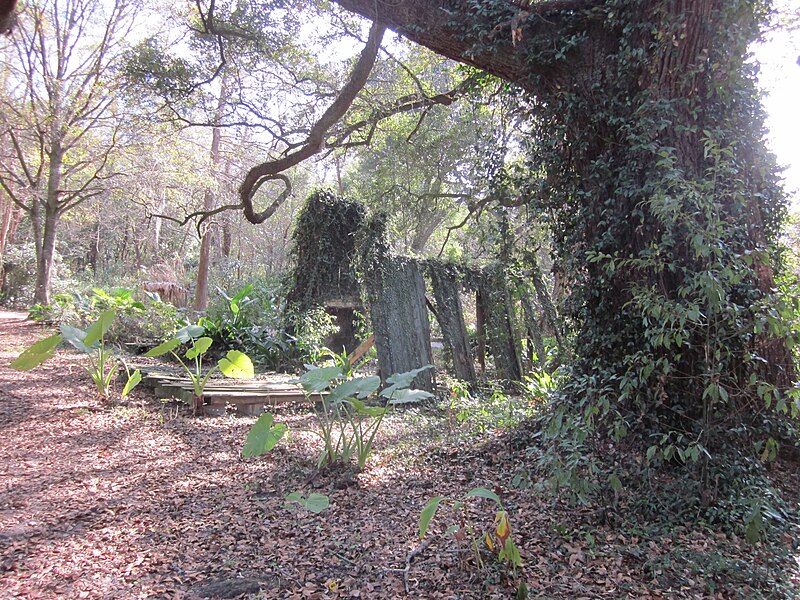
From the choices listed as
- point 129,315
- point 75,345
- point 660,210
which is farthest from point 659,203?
point 129,315

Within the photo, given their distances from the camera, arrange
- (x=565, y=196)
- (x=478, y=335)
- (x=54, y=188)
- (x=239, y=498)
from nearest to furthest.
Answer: (x=239, y=498)
(x=565, y=196)
(x=478, y=335)
(x=54, y=188)

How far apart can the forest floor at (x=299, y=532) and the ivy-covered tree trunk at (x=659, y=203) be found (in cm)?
65

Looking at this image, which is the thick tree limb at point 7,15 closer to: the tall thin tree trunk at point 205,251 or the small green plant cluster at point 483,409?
the small green plant cluster at point 483,409

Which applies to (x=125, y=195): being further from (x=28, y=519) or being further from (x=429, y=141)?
(x=28, y=519)

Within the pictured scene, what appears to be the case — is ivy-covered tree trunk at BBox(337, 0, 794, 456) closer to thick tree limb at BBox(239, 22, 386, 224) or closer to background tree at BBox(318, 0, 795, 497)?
background tree at BBox(318, 0, 795, 497)

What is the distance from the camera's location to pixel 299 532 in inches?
116

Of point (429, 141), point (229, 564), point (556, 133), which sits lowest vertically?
point (229, 564)

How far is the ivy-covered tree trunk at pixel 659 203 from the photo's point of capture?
281cm

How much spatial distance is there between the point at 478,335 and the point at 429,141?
403cm

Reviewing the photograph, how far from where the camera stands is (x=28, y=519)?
9.77ft

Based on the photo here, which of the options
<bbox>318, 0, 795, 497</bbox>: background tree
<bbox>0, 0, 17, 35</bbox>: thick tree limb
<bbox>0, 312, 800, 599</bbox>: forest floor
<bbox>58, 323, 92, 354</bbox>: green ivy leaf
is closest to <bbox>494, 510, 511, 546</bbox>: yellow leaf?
<bbox>0, 312, 800, 599</bbox>: forest floor

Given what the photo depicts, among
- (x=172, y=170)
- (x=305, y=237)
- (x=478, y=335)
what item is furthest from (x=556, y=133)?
(x=172, y=170)

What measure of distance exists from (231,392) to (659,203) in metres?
4.96

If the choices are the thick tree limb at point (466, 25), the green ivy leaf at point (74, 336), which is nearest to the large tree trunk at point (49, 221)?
the green ivy leaf at point (74, 336)
